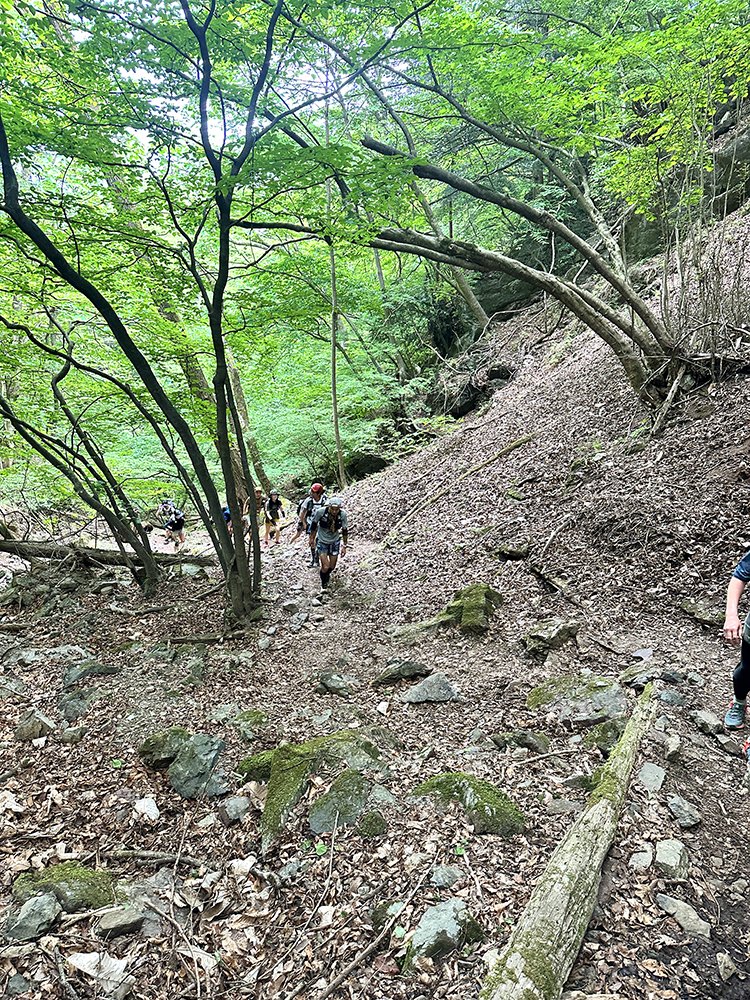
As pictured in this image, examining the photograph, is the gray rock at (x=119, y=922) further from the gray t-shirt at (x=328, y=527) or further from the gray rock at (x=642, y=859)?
the gray t-shirt at (x=328, y=527)

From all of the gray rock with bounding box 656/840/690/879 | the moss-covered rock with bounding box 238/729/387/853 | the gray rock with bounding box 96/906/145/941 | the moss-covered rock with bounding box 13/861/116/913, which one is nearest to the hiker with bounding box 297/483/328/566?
the moss-covered rock with bounding box 238/729/387/853

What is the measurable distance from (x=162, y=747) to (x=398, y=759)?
7.23ft

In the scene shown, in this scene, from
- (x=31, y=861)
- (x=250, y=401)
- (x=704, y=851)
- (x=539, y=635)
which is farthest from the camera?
(x=250, y=401)

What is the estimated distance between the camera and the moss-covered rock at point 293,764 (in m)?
3.88

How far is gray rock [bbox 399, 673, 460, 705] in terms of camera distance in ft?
17.3

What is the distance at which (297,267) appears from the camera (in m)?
7.81

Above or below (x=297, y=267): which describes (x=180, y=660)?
below

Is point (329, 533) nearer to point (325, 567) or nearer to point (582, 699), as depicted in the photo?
point (325, 567)

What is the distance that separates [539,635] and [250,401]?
16443 mm

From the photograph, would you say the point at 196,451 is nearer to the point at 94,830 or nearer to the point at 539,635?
the point at 94,830

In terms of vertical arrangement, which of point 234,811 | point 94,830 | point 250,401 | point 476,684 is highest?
point 250,401

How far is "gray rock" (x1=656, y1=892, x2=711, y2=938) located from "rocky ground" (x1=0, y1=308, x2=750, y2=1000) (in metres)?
0.01

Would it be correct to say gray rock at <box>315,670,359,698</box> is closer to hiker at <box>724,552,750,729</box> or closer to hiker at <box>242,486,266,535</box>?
hiker at <box>724,552,750,729</box>

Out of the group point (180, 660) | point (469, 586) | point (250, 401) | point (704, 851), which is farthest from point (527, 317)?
point (704, 851)
